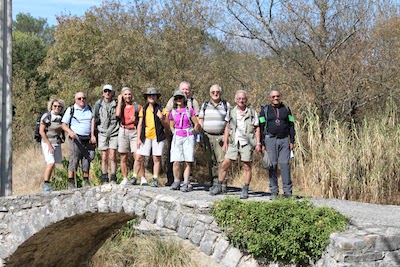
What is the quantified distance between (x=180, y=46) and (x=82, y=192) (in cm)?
760

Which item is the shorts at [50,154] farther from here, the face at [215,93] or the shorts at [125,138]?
the face at [215,93]

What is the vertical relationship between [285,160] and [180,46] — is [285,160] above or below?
below

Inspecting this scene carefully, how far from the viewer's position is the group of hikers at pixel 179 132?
7629 mm

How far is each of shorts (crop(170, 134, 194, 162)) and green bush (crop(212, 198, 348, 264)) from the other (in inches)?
58.5

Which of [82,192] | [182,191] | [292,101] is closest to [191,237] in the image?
[182,191]

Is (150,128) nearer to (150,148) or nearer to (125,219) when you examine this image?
(150,148)

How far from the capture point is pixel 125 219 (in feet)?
37.7

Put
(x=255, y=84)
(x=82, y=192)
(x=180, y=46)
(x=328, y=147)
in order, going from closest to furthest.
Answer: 1. (x=82, y=192)
2. (x=328, y=147)
3. (x=255, y=84)
4. (x=180, y=46)

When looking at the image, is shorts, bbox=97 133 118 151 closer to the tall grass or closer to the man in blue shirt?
the man in blue shirt

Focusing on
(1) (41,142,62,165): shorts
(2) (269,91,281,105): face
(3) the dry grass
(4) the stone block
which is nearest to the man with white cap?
(1) (41,142,62,165): shorts

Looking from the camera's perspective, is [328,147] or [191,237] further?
[328,147]

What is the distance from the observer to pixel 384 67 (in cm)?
1248

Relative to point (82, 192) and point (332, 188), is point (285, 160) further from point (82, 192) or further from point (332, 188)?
point (82, 192)

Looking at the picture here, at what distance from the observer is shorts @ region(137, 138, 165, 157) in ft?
28.4
